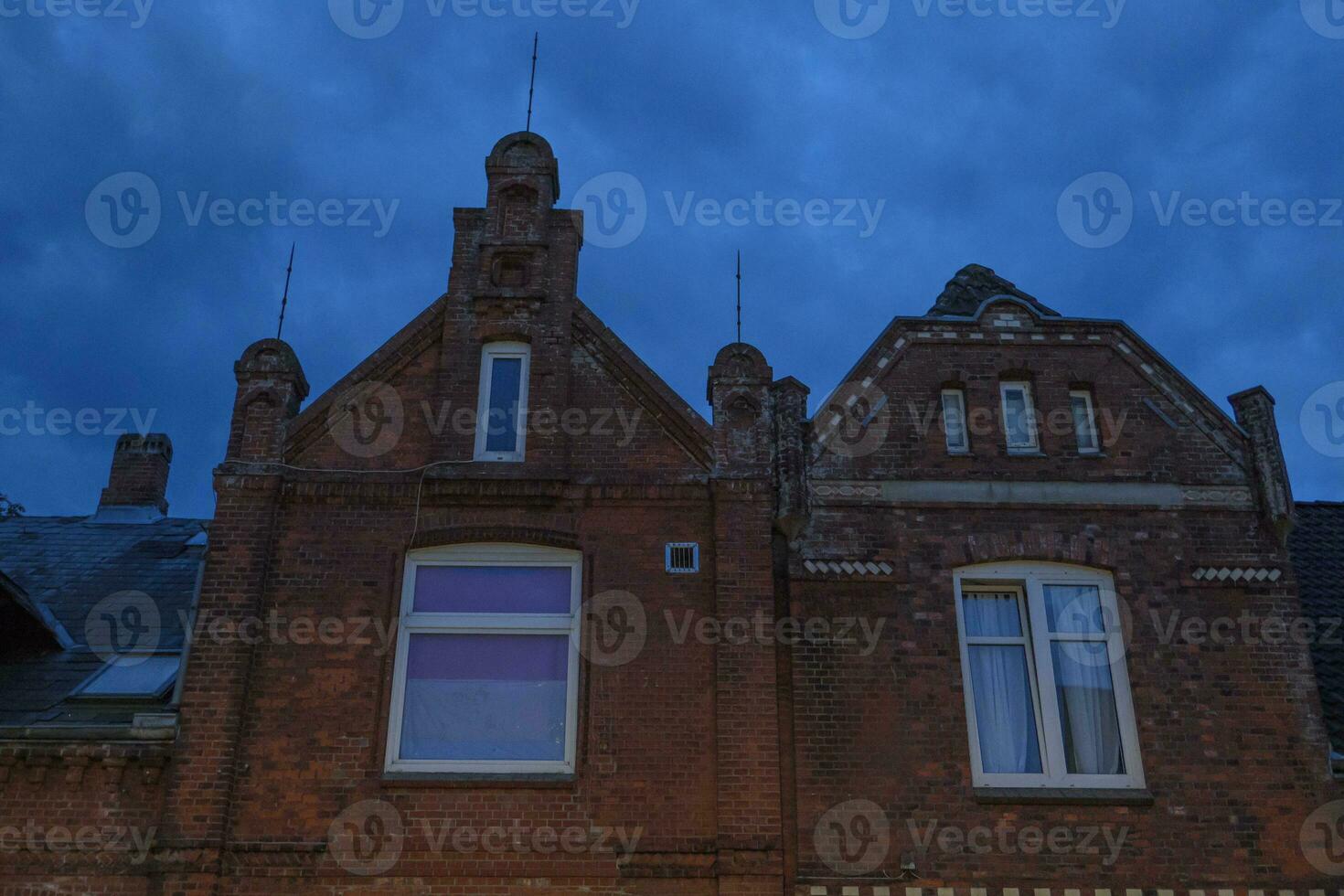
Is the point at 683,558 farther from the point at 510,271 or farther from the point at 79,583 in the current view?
the point at 79,583

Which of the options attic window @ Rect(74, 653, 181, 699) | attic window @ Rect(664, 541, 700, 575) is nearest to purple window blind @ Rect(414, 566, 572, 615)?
attic window @ Rect(664, 541, 700, 575)

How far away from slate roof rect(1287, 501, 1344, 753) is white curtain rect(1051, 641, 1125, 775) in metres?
2.44

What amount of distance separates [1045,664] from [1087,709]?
621 millimetres

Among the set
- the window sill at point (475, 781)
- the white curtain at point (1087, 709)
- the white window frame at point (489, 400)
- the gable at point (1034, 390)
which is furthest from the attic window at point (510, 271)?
the white curtain at point (1087, 709)

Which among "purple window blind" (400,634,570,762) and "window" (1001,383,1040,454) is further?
"window" (1001,383,1040,454)

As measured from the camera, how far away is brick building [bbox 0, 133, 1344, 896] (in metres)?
11.2

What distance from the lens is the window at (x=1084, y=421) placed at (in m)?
13.3

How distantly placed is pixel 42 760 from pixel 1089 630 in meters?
10.7

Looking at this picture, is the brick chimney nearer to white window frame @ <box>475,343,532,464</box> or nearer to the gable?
white window frame @ <box>475,343,532,464</box>

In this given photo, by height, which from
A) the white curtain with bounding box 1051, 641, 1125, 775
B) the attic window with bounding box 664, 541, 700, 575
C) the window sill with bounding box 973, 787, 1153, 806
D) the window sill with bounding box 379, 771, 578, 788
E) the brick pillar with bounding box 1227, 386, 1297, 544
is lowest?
the window sill with bounding box 973, 787, 1153, 806

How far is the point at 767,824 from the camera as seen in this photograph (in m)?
11.2

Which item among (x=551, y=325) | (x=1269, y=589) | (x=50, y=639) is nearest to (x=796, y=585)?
(x=551, y=325)

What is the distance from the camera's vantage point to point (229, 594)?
12234 millimetres

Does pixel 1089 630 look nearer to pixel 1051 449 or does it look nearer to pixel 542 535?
pixel 1051 449
